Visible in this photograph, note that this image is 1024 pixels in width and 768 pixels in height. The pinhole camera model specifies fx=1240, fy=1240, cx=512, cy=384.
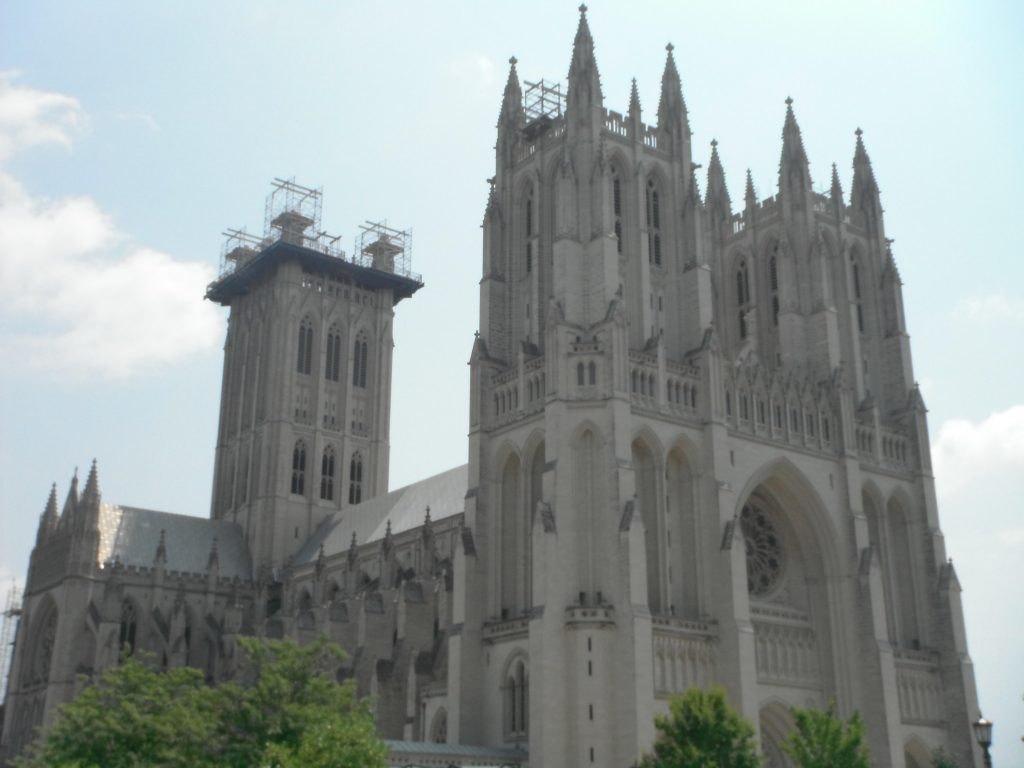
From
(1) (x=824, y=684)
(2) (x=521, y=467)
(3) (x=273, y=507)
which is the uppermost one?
(3) (x=273, y=507)

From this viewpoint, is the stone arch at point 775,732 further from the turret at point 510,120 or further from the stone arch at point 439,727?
the turret at point 510,120

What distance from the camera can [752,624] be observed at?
54.7m

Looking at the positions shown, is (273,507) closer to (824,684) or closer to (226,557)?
(226,557)

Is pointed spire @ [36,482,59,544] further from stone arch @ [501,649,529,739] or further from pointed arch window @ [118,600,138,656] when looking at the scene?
stone arch @ [501,649,529,739]

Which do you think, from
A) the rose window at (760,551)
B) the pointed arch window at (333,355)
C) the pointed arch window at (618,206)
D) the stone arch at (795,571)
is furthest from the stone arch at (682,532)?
the pointed arch window at (333,355)

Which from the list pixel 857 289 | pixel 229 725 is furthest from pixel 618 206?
pixel 229 725

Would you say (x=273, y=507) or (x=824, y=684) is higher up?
(x=273, y=507)

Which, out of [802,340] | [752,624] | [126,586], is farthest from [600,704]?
[126,586]

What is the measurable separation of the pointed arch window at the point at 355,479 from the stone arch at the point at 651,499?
46659 millimetres

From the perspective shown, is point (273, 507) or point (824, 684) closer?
point (824, 684)

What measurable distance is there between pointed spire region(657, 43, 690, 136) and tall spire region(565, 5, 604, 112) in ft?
16.6

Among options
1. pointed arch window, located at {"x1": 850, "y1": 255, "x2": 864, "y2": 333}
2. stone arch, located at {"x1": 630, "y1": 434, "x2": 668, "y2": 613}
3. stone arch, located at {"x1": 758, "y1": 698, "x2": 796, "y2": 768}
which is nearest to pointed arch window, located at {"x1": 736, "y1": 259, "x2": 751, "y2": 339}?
pointed arch window, located at {"x1": 850, "y1": 255, "x2": 864, "y2": 333}

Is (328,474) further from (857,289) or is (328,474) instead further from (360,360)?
(857,289)

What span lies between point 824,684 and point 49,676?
48.6 meters
